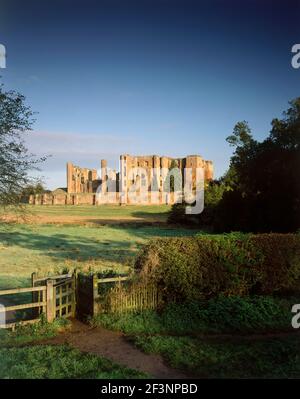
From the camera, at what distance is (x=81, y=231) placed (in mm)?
40906

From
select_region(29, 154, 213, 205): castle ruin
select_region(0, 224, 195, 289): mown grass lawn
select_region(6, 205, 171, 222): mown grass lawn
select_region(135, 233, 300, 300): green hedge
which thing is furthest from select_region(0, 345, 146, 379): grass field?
select_region(29, 154, 213, 205): castle ruin

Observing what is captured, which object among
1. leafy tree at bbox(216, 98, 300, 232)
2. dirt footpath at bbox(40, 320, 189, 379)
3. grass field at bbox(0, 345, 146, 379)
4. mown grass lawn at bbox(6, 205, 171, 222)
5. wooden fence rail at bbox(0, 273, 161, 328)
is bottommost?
dirt footpath at bbox(40, 320, 189, 379)

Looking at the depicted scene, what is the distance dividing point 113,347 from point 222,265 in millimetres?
4694

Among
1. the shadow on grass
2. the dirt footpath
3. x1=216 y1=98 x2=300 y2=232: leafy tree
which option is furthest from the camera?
x1=216 y1=98 x2=300 y2=232: leafy tree

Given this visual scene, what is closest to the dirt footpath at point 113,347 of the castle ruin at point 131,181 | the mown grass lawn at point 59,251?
the mown grass lawn at point 59,251

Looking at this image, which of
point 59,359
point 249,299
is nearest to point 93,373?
point 59,359

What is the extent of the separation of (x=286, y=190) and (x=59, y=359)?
22629mm

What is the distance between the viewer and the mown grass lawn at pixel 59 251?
20.3 metres

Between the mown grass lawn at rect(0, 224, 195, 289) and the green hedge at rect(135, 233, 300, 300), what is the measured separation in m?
5.36

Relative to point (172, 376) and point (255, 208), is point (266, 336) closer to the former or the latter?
point (172, 376)

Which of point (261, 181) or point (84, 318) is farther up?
point (261, 181)

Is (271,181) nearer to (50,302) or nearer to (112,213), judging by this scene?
(50,302)

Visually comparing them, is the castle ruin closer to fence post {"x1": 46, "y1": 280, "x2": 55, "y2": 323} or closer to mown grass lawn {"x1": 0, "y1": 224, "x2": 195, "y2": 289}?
mown grass lawn {"x1": 0, "y1": 224, "x2": 195, "y2": 289}

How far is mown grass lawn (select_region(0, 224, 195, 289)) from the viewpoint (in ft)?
66.6
